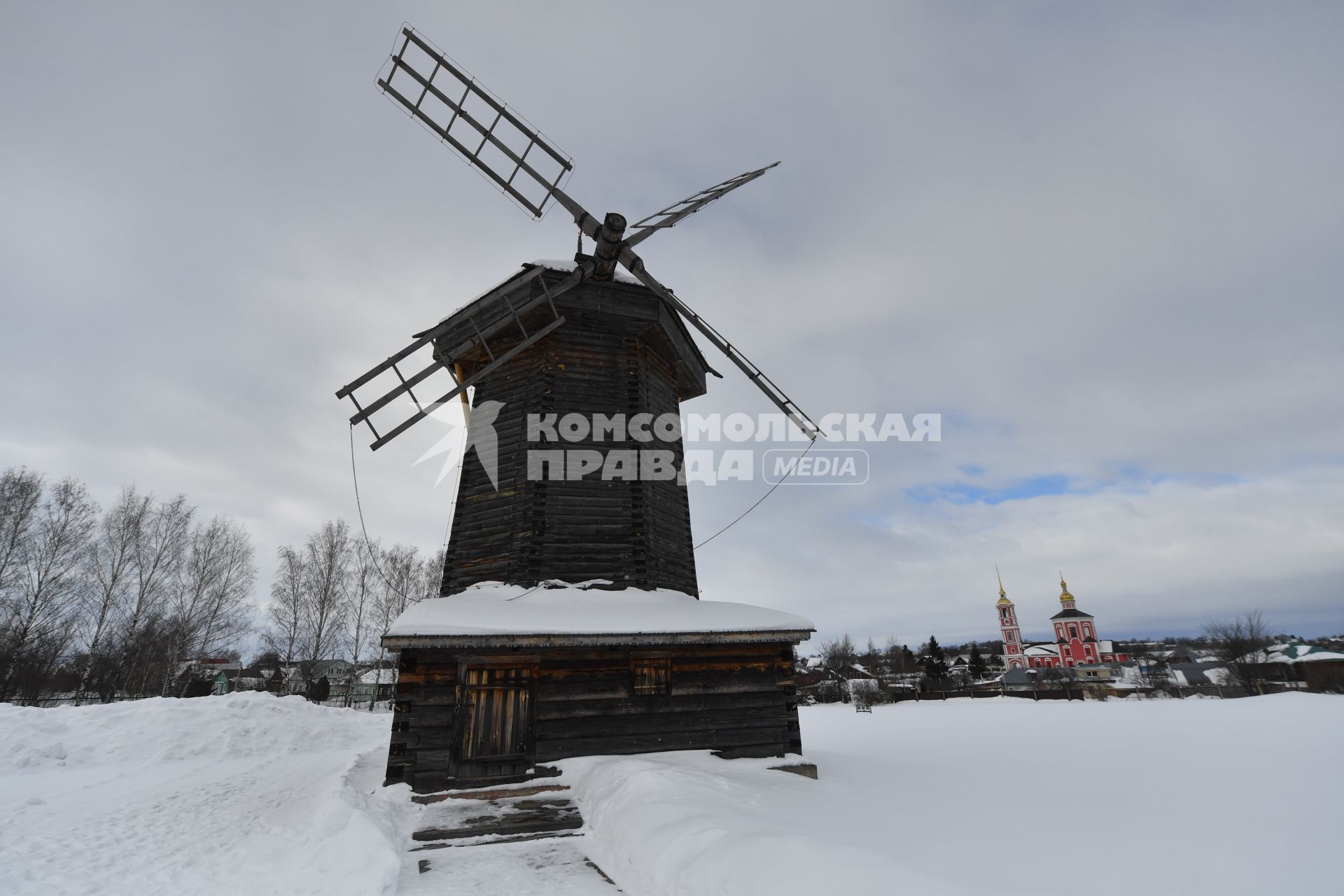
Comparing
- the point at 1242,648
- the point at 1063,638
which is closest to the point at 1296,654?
the point at 1242,648

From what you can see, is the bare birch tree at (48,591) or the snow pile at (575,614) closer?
the snow pile at (575,614)

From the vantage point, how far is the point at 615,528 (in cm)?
1173

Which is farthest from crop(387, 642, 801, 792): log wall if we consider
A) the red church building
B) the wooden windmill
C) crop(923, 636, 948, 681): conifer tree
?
the red church building

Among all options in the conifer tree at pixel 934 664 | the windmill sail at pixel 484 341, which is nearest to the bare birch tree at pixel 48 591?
the windmill sail at pixel 484 341

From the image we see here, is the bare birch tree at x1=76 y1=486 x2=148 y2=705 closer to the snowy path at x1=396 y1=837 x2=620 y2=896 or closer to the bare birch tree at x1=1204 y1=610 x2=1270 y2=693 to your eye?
the snowy path at x1=396 y1=837 x2=620 y2=896

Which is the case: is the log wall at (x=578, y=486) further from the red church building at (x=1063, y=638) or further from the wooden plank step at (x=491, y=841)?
the red church building at (x=1063, y=638)

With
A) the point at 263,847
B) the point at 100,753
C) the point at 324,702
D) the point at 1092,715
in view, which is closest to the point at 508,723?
the point at 263,847

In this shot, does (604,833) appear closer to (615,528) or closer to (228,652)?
(615,528)

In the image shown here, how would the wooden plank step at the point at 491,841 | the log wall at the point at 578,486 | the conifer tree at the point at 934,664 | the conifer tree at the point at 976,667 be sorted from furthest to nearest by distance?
the conifer tree at the point at 976,667, the conifer tree at the point at 934,664, the log wall at the point at 578,486, the wooden plank step at the point at 491,841

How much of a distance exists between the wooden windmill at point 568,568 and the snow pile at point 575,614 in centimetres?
4

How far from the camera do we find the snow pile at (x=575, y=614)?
880 cm

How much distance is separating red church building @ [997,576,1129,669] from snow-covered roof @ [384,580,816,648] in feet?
300

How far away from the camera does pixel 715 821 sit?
5820 mm

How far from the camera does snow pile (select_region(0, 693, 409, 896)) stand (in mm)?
5945
